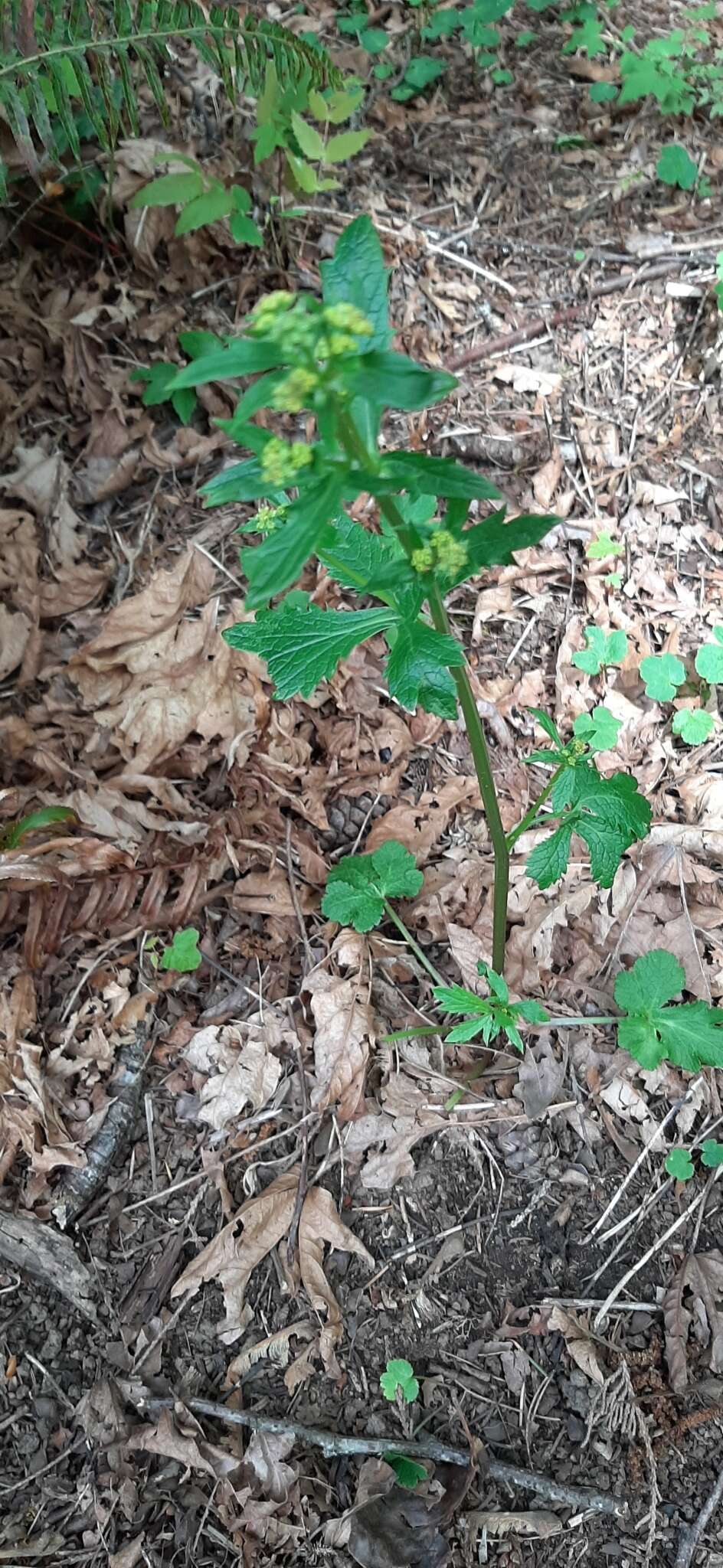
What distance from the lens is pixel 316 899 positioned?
2.37 meters

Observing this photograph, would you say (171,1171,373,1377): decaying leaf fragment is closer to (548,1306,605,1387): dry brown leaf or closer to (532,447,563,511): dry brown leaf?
(548,1306,605,1387): dry brown leaf

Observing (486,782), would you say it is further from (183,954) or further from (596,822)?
(183,954)

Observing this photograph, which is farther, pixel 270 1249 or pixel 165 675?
pixel 165 675

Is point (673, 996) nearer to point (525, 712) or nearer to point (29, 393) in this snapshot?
point (525, 712)

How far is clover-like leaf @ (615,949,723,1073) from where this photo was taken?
1.97 m

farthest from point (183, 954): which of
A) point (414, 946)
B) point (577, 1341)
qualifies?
point (577, 1341)

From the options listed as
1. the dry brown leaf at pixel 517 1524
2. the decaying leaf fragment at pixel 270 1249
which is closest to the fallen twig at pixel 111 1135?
the decaying leaf fragment at pixel 270 1249

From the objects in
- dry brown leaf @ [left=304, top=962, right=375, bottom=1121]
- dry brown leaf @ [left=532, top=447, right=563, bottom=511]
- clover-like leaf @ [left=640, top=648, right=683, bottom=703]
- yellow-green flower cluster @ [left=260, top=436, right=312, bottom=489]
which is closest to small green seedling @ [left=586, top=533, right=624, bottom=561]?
dry brown leaf @ [left=532, top=447, right=563, bottom=511]

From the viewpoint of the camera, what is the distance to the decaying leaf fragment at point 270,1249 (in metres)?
1.94

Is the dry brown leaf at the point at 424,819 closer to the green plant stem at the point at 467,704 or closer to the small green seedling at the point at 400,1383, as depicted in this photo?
the green plant stem at the point at 467,704

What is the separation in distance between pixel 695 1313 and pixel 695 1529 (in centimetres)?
36

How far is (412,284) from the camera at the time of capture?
3156 mm

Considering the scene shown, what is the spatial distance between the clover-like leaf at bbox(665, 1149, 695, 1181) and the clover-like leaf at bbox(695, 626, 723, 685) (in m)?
1.23

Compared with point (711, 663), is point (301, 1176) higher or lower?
lower
